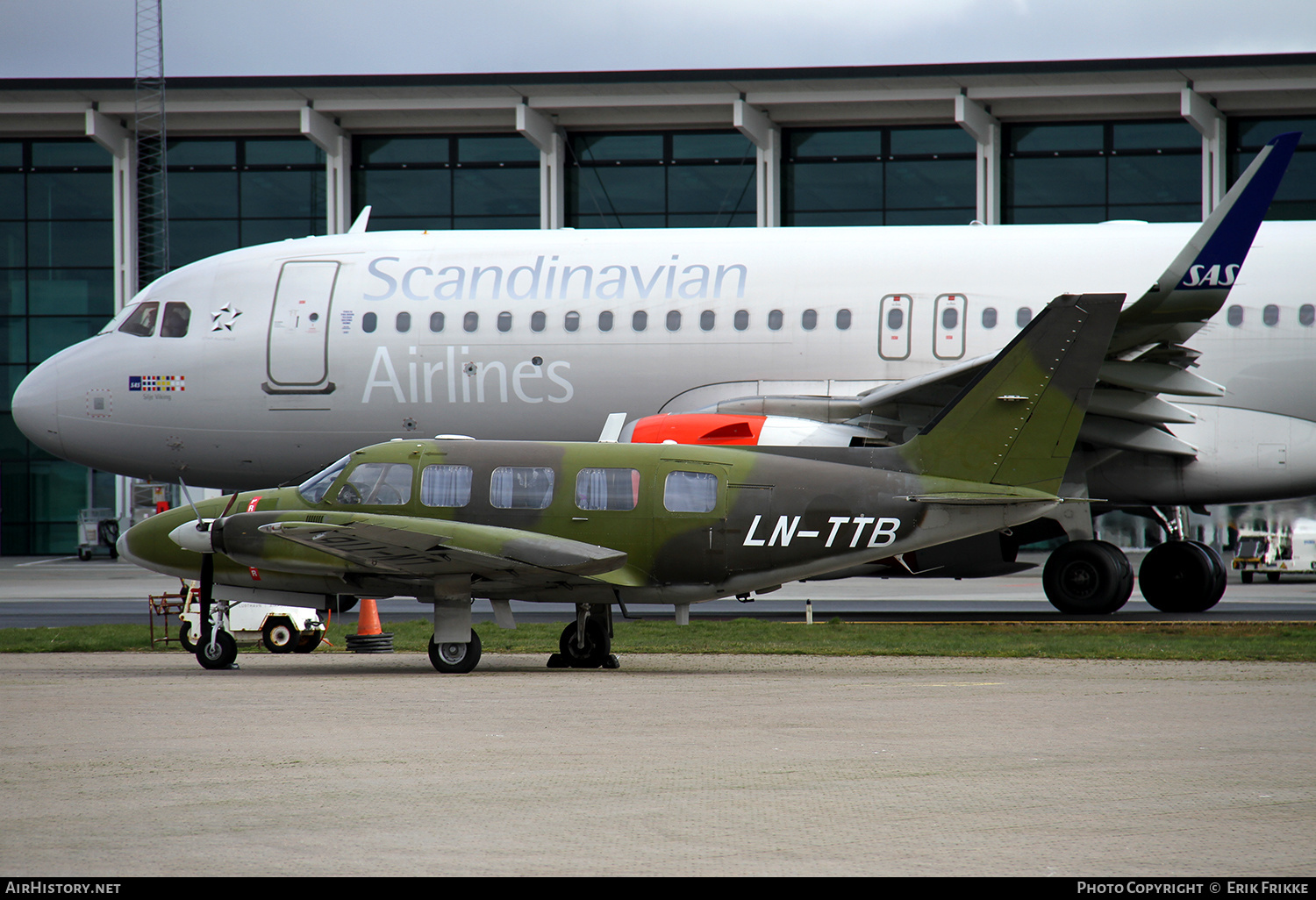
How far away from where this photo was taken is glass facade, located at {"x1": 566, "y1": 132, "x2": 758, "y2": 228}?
42.5 m

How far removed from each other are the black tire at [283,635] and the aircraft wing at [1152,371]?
22.1ft

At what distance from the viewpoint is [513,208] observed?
142 feet

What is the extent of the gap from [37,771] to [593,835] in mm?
3479

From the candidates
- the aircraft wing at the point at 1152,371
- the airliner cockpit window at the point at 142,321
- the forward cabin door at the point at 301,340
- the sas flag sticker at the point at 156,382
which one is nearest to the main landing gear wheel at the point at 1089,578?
the aircraft wing at the point at 1152,371

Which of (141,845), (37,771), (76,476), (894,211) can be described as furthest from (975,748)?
(76,476)

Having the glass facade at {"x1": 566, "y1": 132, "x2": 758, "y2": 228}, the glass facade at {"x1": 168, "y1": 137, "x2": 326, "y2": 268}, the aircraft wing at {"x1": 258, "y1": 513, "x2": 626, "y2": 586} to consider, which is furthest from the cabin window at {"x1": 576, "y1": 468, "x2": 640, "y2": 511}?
the glass facade at {"x1": 168, "y1": 137, "x2": 326, "y2": 268}

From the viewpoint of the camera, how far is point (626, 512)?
13227 mm

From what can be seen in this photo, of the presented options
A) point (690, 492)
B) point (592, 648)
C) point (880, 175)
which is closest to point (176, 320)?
point (592, 648)

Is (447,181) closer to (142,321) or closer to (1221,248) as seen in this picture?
(142,321)

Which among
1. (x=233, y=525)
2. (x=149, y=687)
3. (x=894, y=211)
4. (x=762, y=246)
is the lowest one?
(x=149, y=687)

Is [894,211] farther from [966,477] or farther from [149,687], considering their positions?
[149,687]

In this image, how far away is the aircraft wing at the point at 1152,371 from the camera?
1571 cm

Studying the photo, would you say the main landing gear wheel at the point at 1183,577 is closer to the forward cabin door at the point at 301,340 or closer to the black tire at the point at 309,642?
the black tire at the point at 309,642

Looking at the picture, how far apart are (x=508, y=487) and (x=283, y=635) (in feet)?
12.5
